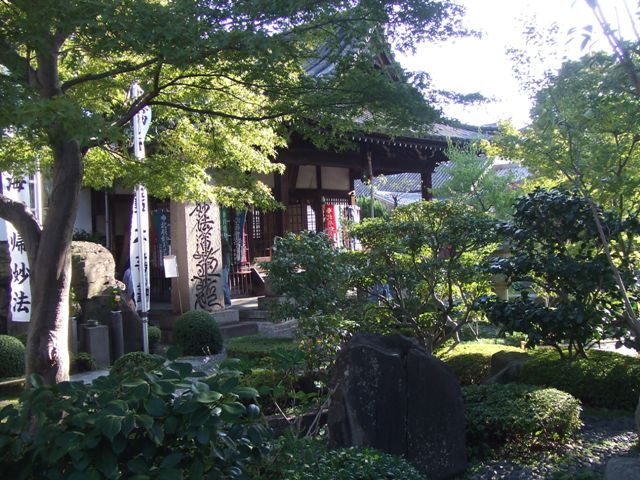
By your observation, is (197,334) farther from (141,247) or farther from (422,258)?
(422,258)

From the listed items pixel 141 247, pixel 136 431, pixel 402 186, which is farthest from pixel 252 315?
pixel 402 186

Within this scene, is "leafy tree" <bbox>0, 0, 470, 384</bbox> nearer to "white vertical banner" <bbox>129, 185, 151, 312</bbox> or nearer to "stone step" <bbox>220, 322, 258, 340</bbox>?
"white vertical banner" <bbox>129, 185, 151, 312</bbox>

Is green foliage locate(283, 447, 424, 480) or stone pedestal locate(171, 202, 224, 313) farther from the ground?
stone pedestal locate(171, 202, 224, 313)

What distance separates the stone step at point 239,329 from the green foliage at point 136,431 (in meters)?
8.99

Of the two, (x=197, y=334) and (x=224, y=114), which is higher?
(x=224, y=114)

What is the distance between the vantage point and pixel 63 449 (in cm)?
203

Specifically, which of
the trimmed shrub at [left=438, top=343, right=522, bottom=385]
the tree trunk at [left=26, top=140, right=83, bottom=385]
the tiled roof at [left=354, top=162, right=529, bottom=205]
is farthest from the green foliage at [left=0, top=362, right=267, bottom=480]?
the tiled roof at [left=354, top=162, right=529, bottom=205]

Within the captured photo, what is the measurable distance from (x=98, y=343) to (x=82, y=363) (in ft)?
1.63

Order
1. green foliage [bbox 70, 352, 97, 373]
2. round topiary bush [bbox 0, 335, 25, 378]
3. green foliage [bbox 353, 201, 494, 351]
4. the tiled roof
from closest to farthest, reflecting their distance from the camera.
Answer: green foliage [bbox 353, 201, 494, 351] < round topiary bush [bbox 0, 335, 25, 378] < green foliage [bbox 70, 352, 97, 373] < the tiled roof

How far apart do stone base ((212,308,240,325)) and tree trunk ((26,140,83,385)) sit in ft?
23.8

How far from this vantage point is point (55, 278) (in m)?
4.19

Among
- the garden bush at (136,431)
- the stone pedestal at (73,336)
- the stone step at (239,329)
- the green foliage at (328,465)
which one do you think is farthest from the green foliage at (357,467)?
the stone step at (239,329)

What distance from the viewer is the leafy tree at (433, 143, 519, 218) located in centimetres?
1891

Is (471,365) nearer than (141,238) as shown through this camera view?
Yes
